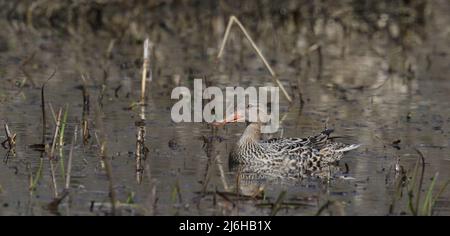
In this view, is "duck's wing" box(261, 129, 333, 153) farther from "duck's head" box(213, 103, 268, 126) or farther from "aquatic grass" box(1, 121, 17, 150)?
"aquatic grass" box(1, 121, 17, 150)

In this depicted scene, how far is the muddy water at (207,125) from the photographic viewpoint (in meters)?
8.25

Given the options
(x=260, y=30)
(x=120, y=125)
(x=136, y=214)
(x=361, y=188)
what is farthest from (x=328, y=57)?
(x=136, y=214)

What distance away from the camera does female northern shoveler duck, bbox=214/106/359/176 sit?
32.9ft

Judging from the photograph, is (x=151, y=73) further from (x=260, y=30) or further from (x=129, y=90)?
(x=260, y=30)

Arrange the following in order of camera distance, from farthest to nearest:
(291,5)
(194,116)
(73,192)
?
1. (291,5)
2. (194,116)
3. (73,192)

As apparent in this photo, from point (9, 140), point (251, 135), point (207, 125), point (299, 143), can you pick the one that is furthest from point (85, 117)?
point (299, 143)

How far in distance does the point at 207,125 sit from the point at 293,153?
5.98 feet

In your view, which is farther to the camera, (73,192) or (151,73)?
(151,73)

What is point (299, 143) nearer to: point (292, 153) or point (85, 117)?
point (292, 153)

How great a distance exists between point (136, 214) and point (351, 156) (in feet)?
10.9

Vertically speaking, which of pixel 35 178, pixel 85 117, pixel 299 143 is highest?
pixel 85 117

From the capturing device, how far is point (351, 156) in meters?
10.5

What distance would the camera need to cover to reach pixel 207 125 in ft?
38.3

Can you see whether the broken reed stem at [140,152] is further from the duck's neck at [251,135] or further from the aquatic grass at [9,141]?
the aquatic grass at [9,141]
